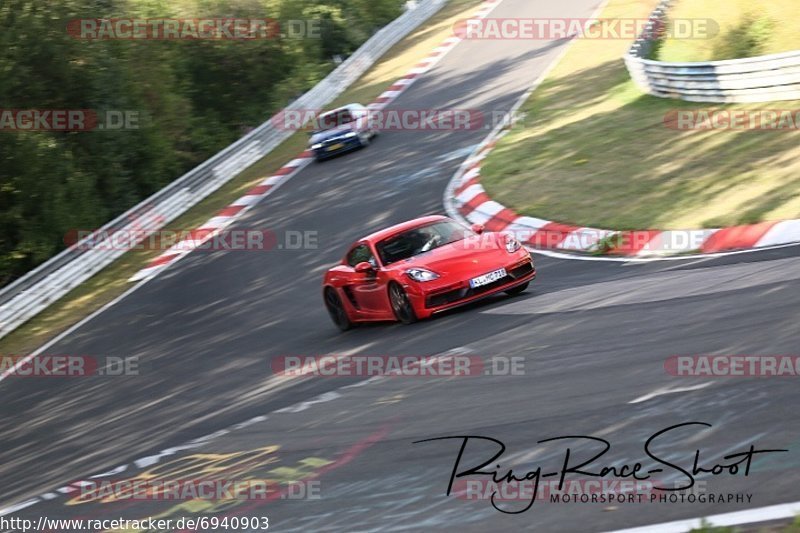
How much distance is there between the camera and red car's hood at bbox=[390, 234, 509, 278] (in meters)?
12.6

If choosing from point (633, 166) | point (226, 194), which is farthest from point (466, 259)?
point (226, 194)

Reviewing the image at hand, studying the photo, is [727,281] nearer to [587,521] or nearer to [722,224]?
[722,224]

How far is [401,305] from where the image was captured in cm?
1302

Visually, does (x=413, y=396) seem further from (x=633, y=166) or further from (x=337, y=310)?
(x=633, y=166)

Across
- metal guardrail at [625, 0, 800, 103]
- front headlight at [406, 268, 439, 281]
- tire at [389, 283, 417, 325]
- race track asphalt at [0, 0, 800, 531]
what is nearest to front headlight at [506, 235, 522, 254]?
race track asphalt at [0, 0, 800, 531]

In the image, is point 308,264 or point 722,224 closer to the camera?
point 722,224

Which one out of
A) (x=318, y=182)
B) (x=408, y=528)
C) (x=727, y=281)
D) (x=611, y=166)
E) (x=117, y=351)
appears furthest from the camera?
(x=318, y=182)

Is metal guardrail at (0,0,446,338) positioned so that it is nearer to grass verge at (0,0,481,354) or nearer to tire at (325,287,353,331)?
grass verge at (0,0,481,354)

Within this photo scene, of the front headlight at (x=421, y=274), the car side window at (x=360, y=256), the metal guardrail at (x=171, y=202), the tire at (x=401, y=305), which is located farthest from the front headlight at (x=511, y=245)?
the metal guardrail at (x=171, y=202)

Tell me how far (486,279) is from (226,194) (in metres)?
15.0

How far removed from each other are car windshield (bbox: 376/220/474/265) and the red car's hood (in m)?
0.29

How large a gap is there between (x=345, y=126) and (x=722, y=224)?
48.5ft

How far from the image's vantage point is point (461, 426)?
27.1 feet

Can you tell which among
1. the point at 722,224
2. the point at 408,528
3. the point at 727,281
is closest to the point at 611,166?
the point at 722,224
